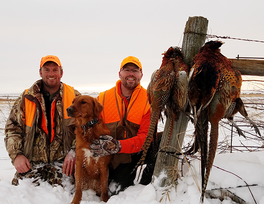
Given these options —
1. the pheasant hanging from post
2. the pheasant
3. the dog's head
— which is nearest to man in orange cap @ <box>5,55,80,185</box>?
the dog's head

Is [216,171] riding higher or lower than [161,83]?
lower

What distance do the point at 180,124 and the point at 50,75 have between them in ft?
8.51

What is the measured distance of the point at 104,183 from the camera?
3152 mm

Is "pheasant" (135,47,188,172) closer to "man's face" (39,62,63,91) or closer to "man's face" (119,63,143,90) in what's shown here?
"man's face" (119,63,143,90)

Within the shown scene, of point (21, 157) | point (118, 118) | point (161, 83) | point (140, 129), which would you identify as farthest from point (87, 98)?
point (161, 83)

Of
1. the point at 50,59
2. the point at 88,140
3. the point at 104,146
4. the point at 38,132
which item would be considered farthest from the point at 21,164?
the point at 50,59

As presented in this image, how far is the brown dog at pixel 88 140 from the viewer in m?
3.11

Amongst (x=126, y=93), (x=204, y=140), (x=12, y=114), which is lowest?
(x=12, y=114)

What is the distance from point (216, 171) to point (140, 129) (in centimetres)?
154

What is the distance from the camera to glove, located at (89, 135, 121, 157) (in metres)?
2.96

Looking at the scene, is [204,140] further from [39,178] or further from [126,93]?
[39,178]

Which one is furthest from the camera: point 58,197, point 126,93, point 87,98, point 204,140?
point 126,93

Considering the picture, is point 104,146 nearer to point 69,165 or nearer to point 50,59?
point 69,165

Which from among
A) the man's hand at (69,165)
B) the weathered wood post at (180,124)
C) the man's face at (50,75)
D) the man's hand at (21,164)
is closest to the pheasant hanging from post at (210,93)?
the weathered wood post at (180,124)
